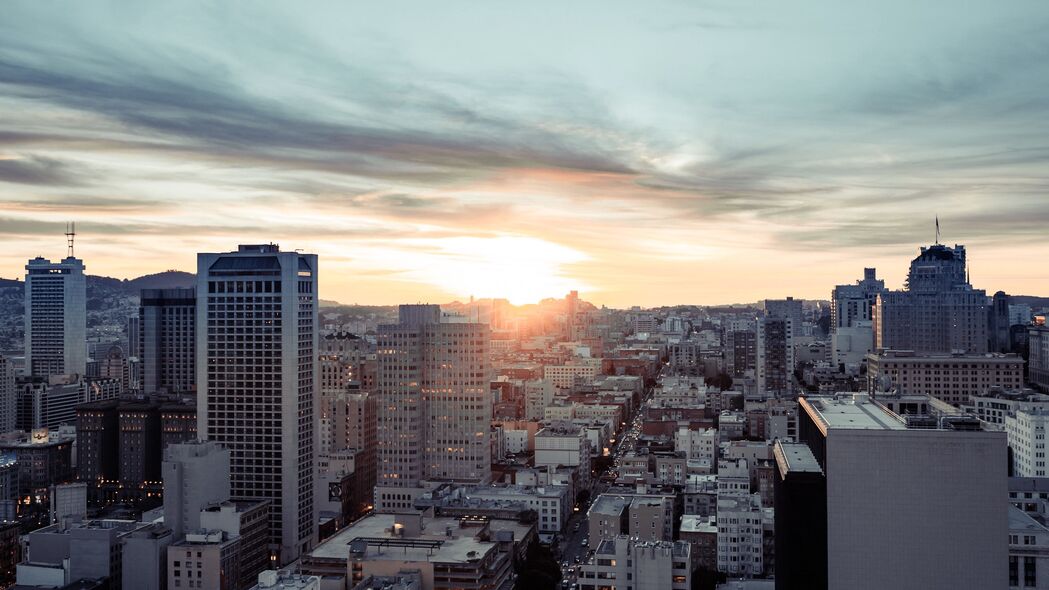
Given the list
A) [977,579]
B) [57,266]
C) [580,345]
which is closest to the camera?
[977,579]

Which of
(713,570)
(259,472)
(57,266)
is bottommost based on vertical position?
(713,570)

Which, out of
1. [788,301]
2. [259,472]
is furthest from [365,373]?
[788,301]

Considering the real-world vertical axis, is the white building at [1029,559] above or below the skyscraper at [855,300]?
below

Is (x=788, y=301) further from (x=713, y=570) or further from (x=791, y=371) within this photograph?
(x=713, y=570)

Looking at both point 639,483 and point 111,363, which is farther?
point 111,363

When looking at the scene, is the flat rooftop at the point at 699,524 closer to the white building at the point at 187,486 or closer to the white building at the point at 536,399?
the white building at the point at 187,486

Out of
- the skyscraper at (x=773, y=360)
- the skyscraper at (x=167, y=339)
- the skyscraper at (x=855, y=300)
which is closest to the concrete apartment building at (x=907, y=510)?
the skyscraper at (x=167, y=339)
